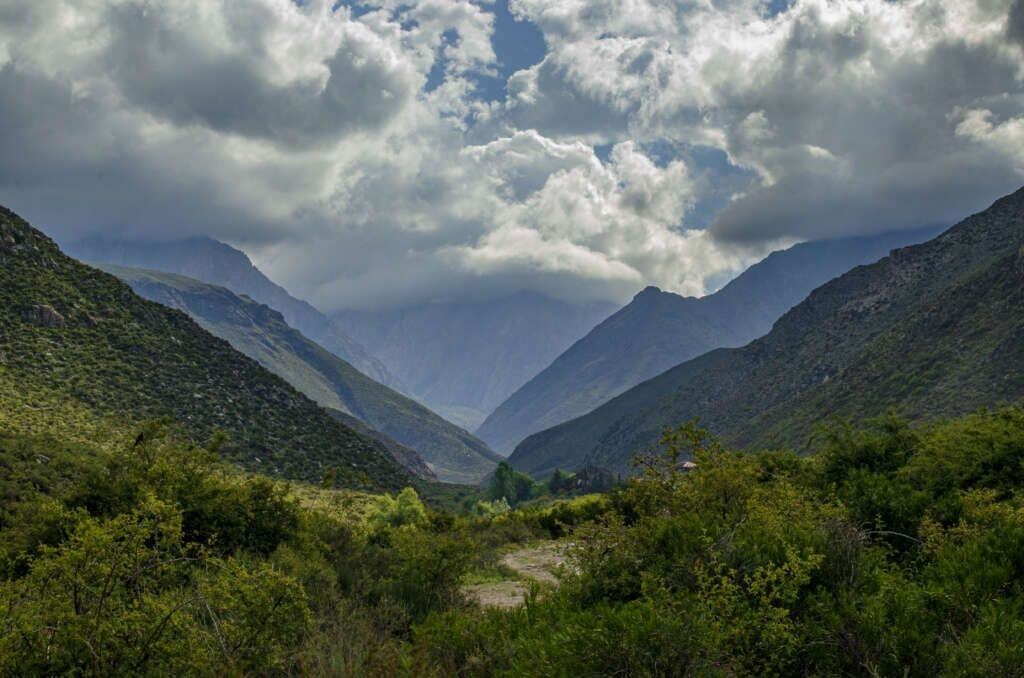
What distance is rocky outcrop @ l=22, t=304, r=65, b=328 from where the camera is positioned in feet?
173

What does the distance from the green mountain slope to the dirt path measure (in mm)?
22771

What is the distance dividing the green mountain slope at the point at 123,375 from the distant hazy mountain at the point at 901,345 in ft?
142

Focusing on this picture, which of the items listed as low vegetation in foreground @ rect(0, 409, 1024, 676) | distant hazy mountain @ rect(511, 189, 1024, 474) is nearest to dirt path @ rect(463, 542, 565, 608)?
low vegetation in foreground @ rect(0, 409, 1024, 676)

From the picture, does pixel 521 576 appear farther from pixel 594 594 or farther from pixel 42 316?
pixel 42 316

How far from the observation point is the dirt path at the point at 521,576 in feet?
52.9

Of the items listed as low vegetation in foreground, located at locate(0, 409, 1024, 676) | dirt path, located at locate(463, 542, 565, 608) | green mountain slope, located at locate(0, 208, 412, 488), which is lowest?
dirt path, located at locate(463, 542, 565, 608)

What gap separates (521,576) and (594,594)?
14368 mm

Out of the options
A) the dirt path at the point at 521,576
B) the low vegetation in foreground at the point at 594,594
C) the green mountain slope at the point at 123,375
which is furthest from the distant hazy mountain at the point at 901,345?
the green mountain slope at the point at 123,375

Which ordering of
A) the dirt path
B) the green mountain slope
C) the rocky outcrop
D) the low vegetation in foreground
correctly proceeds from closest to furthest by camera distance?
1. the low vegetation in foreground
2. the dirt path
3. the green mountain slope
4. the rocky outcrop

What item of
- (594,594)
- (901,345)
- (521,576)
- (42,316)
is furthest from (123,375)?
(901,345)

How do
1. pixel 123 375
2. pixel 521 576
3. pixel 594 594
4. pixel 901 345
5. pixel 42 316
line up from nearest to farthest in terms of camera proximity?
pixel 594 594
pixel 521 576
pixel 42 316
pixel 123 375
pixel 901 345

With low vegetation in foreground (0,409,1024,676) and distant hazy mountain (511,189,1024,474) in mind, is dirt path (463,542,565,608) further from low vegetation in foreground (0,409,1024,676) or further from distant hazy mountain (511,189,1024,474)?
distant hazy mountain (511,189,1024,474)

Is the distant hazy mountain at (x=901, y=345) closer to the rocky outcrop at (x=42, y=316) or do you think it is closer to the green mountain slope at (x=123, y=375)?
the green mountain slope at (x=123, y=375)

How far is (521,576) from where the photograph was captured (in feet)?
74.9
